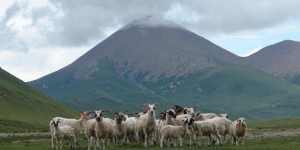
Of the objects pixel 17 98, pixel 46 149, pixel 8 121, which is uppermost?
pixel 17 98

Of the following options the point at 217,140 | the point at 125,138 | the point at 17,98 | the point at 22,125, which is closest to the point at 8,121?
the point at 22,125

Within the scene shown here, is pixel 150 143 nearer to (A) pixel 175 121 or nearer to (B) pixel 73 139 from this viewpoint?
(A) pixel 175 121

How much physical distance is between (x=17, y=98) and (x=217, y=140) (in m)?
150

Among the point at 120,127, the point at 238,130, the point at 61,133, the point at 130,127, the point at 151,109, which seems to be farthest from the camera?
the point at 130,127

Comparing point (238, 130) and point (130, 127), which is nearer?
point (238, 130)

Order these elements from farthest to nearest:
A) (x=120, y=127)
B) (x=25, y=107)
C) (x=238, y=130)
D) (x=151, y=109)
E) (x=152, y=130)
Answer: (x=25, y=107) → (x=120, y=127) → (x=152, y=130) → (x=151, y=109) → (x=238, y=130)

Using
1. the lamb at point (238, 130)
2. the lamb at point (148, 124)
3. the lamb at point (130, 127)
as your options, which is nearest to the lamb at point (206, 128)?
the lamb at point (238, 130)

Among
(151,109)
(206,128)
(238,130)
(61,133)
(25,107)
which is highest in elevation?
(25,107)

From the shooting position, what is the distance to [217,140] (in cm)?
4016

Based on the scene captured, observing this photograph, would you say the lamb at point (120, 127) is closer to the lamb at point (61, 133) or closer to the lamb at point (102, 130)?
the lamb at point (102, 130)

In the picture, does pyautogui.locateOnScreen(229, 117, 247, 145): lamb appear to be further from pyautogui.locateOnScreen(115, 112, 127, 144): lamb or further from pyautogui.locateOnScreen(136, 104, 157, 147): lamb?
pyautogui.locateOnScreen(115, 112, 127, 144): lamb

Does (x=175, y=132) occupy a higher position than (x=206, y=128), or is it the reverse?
(x=206, y=128)

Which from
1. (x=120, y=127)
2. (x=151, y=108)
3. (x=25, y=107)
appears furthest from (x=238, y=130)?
(x=25, y=107)

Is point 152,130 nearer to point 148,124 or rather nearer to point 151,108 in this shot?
point 148,124
